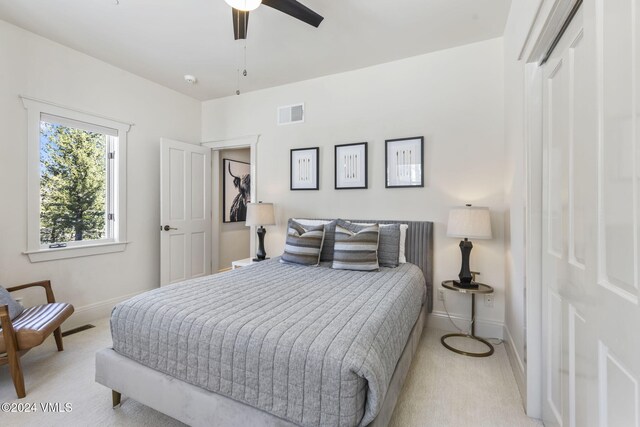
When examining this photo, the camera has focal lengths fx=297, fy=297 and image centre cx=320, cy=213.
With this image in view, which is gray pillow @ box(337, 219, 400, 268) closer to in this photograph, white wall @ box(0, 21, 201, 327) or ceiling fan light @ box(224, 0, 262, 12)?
ceiling fan light @ box(224, 0, 262, 12)

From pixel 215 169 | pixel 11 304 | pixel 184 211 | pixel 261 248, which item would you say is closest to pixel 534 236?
pixel 261 248

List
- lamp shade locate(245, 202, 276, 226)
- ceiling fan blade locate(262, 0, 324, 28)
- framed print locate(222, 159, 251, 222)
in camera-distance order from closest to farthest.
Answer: ceiling fan blade locate(262, 0, 324, 28), lamp shade locate(245, 202, 276, 226), framed print locate(222, 159, 251, 222)

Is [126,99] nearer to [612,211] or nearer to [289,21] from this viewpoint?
[289,21]

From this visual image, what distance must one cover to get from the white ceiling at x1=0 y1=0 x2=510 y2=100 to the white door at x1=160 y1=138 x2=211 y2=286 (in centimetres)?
111

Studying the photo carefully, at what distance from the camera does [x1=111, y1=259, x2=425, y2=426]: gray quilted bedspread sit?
45.6 inches

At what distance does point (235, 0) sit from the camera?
1.88 m

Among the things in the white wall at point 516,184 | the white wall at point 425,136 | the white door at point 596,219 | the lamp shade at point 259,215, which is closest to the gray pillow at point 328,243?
the white wall at point 425,136

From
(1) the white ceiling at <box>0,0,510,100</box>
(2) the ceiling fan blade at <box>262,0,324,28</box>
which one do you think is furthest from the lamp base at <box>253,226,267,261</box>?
(2) the ceiling fan blade at <box>262,0,324,28</box>

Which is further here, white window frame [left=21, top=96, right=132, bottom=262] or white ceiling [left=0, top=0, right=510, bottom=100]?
white window frame [left=21, top=96, right=132, bottom=262]

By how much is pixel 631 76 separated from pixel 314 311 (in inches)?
57.6

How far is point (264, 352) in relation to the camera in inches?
50.3

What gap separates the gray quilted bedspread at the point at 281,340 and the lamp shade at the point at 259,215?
149 cm

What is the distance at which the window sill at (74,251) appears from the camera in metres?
2.84

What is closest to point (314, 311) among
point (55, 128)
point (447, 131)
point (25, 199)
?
point (447, 131)
